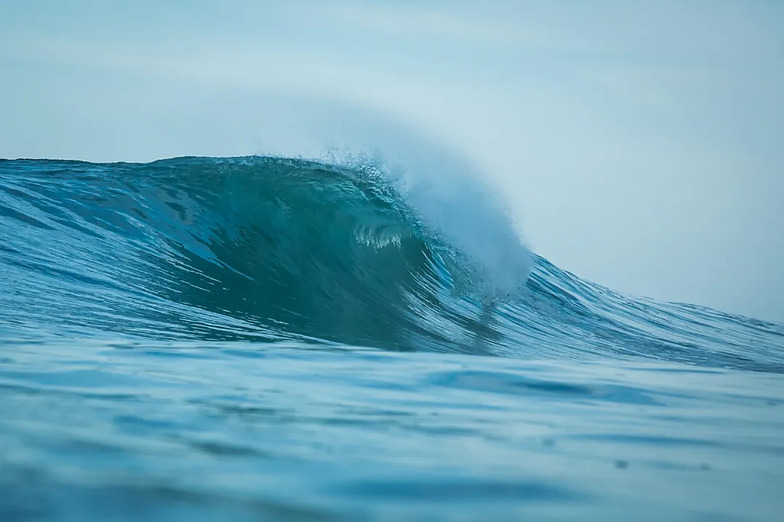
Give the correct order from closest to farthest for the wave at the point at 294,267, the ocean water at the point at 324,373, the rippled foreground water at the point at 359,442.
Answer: the rippled foreground water at the point at 359,442, the ocean water at the point at 324,373, the wave at the point at 294,267

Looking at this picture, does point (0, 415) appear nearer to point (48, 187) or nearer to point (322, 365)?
point (322, 365)

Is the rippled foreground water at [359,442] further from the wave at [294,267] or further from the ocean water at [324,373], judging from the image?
the wave at [294,267]

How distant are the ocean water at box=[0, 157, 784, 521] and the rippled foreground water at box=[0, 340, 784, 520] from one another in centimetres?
1

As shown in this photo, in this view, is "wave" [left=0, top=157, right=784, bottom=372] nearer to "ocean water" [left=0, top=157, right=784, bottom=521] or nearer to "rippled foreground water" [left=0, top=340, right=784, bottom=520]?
"ocean water" [left=0, top=157, right=784, bottom=521]

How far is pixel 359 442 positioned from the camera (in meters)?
2.67

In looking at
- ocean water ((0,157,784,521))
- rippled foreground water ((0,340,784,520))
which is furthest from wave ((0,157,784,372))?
rippled foreground water ((0,340,784,520))

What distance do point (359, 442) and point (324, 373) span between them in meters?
1.49

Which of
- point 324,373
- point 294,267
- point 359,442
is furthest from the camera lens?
point 294,267

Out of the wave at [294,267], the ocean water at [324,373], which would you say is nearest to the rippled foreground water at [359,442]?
the ocean water at [324,373]

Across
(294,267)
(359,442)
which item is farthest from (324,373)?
(294,267)

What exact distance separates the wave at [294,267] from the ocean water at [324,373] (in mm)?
39

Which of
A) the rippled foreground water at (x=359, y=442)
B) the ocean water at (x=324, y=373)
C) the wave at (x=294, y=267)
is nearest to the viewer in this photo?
the rippled foreground water at (x=359, y=442)

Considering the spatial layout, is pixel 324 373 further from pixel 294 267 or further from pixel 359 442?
pixel 294 267

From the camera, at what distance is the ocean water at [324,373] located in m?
2.12
